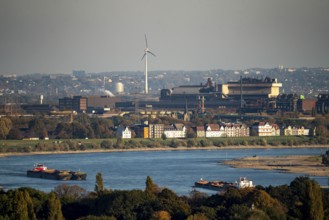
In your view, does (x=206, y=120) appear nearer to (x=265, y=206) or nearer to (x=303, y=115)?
(x=303, y=115)

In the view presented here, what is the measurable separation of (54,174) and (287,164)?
295 inches

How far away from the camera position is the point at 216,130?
63.9 metres

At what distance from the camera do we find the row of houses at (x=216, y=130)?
204 feet

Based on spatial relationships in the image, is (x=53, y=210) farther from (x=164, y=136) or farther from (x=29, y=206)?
(x=164, y=136)

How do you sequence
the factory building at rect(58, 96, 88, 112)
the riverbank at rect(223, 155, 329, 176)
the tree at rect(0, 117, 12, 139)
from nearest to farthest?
1. the riverbank at rect(223, 155, 329, 176)
2. the tree at rect(0, 117, 12, 139)
3. the factory building at rect(58, 96, 88, 112)

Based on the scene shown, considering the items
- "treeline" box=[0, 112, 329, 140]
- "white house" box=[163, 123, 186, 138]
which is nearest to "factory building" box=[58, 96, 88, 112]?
"treeline" box=[0, 112, 329, 140]

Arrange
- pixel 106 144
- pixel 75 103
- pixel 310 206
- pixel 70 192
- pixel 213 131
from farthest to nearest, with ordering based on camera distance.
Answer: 1. pixel 75 103
2. pixel 213 131
3. pixel 106 144
4. pixel 70 192
5. pixel 310 206

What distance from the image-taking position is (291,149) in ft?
→ 179

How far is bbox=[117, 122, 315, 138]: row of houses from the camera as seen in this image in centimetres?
Answer: 6222

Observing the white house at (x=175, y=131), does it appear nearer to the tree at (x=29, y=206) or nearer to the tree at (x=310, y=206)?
the tree at (x=29, y=206)

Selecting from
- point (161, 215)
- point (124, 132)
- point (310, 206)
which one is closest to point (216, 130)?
point (124, 132)

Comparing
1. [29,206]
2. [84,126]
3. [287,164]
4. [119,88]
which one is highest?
[119,88]

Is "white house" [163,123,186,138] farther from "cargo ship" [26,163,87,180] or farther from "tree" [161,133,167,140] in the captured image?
"cargo ship" [26,163,87,180]

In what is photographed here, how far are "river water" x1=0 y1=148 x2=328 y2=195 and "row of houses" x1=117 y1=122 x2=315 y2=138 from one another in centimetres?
772
